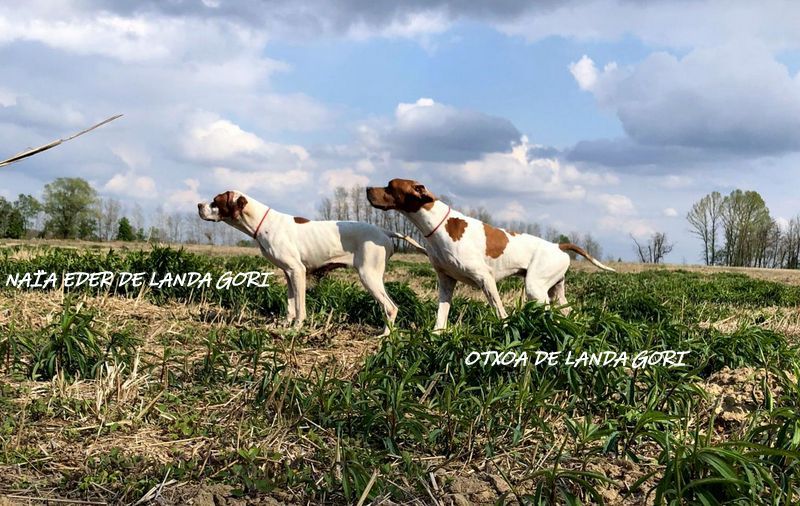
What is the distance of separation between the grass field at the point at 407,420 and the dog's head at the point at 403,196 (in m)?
1.44

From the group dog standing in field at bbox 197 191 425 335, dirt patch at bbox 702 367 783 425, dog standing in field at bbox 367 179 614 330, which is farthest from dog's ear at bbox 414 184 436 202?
dirt patch at bbox 702 367 783 425

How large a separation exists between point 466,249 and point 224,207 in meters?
2.83

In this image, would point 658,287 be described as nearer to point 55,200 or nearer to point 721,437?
point 721,437

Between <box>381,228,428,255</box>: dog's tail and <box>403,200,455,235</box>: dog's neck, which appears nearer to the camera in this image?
<box>403,200,455,235</box>: dog's neck

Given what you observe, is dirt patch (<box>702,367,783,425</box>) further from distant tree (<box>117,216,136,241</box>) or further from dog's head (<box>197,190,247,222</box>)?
distant tree (<box>117,216,136,241</box>)

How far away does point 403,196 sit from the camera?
6.56 meters

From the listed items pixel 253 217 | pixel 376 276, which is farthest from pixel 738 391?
pixel 253 217

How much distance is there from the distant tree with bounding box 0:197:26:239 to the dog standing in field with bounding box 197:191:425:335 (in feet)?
148

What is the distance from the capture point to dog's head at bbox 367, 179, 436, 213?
6.55 meters

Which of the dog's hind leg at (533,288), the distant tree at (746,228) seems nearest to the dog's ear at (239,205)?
the dog's hind leg at (533,288)

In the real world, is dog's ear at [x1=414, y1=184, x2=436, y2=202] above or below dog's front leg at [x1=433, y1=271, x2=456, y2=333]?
above

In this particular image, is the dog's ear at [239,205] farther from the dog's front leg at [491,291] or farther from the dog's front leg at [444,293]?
the dog's front leg at [491,291]

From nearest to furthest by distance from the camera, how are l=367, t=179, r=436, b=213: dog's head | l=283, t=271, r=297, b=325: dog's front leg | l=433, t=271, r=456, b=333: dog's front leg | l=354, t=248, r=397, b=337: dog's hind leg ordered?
l=367, t=179, r=436, b=213: dog's head, l=433, t=271, r=456, b=333: dog's front leg, l=354, t=248, r=397, b=337: dog's hind leg, l=283, t=271, r=297, b=325: dog's front leg

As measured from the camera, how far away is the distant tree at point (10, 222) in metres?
47.0
